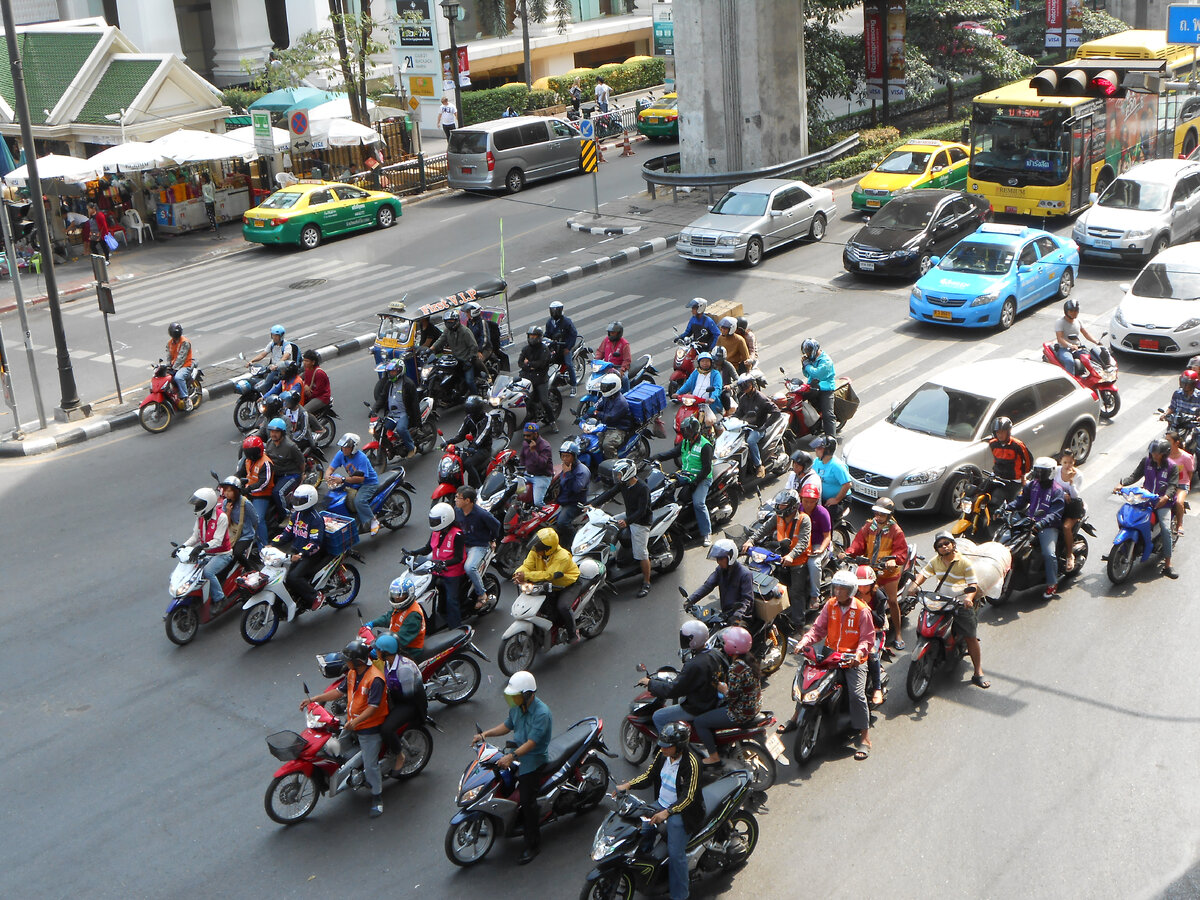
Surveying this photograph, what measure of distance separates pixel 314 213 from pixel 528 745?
24031mm

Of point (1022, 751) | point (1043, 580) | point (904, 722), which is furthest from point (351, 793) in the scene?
point (1043, 580)

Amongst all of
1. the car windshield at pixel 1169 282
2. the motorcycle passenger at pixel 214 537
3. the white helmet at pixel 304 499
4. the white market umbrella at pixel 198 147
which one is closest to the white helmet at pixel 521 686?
the white helmet at pixel 304 499

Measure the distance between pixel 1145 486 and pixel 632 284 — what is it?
548 inches

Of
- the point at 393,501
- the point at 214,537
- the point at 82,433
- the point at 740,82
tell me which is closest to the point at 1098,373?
the point at 393,501

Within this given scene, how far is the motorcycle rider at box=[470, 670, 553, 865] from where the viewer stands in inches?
352

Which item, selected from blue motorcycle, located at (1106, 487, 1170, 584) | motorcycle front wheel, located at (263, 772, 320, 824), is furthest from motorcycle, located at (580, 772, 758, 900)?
blue motorcycle, located at (1106, 487, 1170, 584)

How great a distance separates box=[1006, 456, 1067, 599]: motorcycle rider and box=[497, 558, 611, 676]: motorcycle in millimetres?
4538

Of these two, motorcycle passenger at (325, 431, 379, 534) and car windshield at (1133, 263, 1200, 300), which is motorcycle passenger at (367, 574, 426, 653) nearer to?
motorcycle passenger at (325, 431, 379, 534)

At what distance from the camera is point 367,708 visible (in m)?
9.66

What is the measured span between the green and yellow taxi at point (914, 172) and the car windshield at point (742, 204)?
11.5 ft

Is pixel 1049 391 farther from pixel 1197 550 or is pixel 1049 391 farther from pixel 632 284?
pixel 632 284

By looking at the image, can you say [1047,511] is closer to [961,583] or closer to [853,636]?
[961,583]

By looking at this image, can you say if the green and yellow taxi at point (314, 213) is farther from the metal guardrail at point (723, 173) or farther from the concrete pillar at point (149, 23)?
the concrete pillar at point (149, 23)

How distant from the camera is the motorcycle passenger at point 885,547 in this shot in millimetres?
11398
